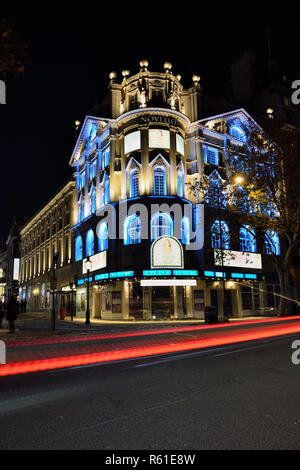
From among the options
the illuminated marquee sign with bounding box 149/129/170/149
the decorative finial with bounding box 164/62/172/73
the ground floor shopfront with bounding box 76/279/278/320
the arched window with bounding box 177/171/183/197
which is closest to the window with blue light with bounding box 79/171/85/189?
the ground floor shopfront with bounding box 76/279/278/320

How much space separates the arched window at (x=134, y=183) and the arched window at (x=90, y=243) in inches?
296

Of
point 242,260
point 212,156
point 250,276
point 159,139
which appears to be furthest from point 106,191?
point 250,276

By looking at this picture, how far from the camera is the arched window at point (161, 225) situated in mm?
30344

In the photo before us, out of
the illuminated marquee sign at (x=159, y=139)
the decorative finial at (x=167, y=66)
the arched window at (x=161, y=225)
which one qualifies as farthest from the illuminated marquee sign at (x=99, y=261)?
the decorative finial at (x=167, y=66)

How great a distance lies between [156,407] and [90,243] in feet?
109

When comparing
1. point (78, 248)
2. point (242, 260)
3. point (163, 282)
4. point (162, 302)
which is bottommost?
point (162, 302)

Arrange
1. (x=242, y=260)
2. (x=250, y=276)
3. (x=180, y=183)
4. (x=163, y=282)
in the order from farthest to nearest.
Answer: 1. (x=250, y=276)
2. (x=242, y=260)
3. (x=180, y=183)
4. (x=163, y=282)

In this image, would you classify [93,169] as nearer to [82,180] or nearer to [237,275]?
[82,180]

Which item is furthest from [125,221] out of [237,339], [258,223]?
[237,339]

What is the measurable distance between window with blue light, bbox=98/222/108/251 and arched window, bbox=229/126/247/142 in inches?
664

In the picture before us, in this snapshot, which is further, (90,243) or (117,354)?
(90,243)

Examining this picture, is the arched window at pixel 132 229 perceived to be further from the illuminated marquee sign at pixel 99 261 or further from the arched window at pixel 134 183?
the illuminated marquee sign at pixel 99 261

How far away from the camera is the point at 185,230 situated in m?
31.8

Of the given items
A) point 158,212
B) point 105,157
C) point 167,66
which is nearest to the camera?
point 158,212
